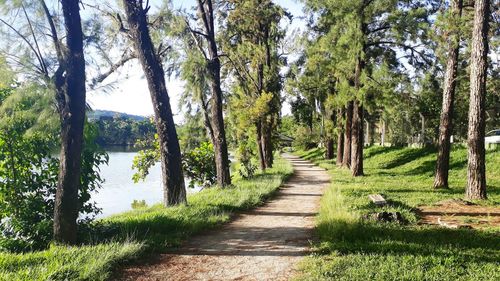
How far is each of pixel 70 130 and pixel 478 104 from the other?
10421 mm

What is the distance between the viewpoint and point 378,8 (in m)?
17.0

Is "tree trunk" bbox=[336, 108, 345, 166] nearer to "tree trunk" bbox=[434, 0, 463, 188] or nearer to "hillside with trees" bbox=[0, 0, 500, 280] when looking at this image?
"hillside with trees" bbox=[0, 0, 500, 280]

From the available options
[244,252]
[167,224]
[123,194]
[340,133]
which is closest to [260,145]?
[340,133]

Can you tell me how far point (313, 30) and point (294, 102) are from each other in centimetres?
971

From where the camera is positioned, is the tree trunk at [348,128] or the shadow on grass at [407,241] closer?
the shadow on grass at [407,241]

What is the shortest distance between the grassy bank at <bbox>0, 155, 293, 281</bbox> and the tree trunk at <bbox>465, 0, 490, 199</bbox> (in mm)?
6311

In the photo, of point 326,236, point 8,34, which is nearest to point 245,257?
point 326,236

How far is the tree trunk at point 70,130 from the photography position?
6.31m

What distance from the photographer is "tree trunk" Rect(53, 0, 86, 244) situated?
6.31m

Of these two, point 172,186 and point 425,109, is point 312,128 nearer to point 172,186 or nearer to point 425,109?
point 425,109

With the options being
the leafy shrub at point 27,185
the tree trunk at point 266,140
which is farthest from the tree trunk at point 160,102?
the tree trunk at point 266,140

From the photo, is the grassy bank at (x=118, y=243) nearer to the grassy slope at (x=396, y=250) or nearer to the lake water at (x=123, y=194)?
the grassy slope at (x=396, y=250)

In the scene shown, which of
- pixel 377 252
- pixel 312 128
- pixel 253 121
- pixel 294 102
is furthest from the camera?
pixel 312 128

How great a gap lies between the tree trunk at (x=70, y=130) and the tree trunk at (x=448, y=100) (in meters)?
11.4
